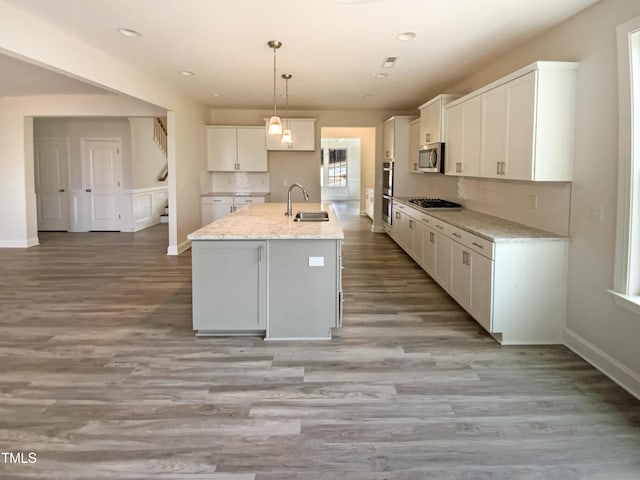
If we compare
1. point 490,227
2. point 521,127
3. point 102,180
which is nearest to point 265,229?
point 490,227

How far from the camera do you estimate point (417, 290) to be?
17.6 ft

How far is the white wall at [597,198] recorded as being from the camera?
3.07 meters

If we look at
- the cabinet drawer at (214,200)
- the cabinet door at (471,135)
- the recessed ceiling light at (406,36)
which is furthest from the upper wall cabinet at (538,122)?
the cabinet drawer at (214,200)

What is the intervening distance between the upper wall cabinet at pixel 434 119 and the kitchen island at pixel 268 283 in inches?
120

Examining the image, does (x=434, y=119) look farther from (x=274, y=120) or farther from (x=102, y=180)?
(x=102, y=180)

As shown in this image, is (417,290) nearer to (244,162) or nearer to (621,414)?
(621,414)

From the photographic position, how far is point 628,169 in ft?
9.56

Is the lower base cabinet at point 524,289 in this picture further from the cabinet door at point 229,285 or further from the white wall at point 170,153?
the white wall at point 170,153

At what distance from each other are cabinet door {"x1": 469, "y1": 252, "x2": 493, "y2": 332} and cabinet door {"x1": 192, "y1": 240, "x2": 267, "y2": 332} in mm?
1803

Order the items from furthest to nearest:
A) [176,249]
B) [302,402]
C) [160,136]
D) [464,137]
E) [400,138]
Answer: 1. [160,136]
2. [400,138]
3. [176,249]
4. [464,137]
5. [302,402]

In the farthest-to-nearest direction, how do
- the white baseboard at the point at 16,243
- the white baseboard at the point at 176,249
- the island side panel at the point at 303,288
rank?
the white baseboard at the point at 16,243 < the white baseboard at the point at 176,249 < the island side panel at the point at 303,288

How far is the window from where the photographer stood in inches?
711

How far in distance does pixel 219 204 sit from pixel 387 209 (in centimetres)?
320

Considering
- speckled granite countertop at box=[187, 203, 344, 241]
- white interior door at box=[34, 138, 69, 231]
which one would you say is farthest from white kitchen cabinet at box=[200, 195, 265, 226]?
speckled granite countertop at box=[187, 203, 344, 241]
